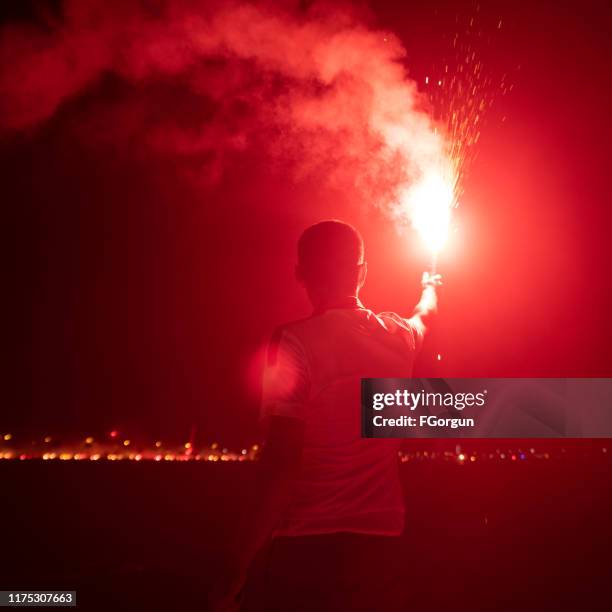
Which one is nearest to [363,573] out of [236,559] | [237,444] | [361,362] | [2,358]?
[236,559]

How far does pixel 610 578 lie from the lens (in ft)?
26.7

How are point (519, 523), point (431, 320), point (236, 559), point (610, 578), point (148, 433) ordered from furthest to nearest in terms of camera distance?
point (148, 433), point (519, 523), point (610, 578), point (431, 320), point (236, 559)

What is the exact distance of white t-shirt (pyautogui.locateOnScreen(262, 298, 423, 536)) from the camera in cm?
193

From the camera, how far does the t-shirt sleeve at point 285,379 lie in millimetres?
1938

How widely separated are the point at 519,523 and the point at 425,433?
439 inches

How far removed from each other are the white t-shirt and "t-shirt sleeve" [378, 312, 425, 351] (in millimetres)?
250

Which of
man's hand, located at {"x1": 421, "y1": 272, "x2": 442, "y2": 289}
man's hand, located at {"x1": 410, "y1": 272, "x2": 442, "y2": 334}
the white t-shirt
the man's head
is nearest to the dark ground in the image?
the white t-shirt

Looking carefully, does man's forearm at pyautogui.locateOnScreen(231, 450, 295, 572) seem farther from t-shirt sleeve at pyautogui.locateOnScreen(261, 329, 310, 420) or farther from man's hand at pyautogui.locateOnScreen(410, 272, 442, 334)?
man's hand at pyautogui.locateOnScreen(410, 272, 442, 334)

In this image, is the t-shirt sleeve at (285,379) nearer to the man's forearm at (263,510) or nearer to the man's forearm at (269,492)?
the man's forearm at (269,492)

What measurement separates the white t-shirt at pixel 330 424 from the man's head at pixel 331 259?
0.31 feet

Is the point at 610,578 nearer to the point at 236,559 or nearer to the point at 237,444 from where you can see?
the point at 236,559

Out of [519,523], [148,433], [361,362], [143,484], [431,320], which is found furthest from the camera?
[148,433]

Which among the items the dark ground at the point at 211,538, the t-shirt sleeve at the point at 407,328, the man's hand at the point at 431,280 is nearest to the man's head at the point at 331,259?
the t-shirt sleeve at the point at 407,328

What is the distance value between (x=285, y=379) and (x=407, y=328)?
69cm
